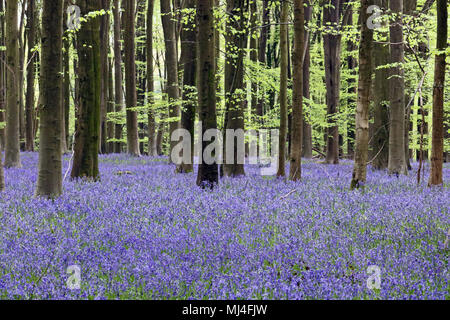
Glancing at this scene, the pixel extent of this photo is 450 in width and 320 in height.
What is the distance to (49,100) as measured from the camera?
29.4 feet

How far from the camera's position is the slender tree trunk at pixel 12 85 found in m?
16.3

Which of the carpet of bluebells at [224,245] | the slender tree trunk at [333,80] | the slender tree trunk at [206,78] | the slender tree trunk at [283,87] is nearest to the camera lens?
the carpet of bluebells at [224,245]

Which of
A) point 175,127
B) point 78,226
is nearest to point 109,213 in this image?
point 78,226

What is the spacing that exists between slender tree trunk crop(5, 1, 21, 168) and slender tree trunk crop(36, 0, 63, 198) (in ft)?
27.2

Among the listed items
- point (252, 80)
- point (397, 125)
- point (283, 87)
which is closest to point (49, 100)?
point (283, 87)

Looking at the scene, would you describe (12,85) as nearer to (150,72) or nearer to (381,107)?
(150,72)

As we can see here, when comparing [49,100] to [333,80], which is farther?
[333,80]

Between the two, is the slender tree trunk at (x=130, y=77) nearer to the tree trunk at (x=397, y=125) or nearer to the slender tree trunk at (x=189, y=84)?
the slender tree trunk at (x=189, y=84)

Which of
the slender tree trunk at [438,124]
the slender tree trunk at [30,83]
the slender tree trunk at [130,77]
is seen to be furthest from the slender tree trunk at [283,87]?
the slender tree trunk at [30,83]

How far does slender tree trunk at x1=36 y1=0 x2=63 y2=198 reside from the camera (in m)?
8.94

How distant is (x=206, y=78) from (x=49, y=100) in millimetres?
3948

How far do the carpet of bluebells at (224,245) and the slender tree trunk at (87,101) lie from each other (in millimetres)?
3102

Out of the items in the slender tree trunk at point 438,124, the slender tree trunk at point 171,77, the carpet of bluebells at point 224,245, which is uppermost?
the slender tree trunk at point 171,77

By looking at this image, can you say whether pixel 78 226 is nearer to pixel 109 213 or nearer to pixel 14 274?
pixel 109 213
